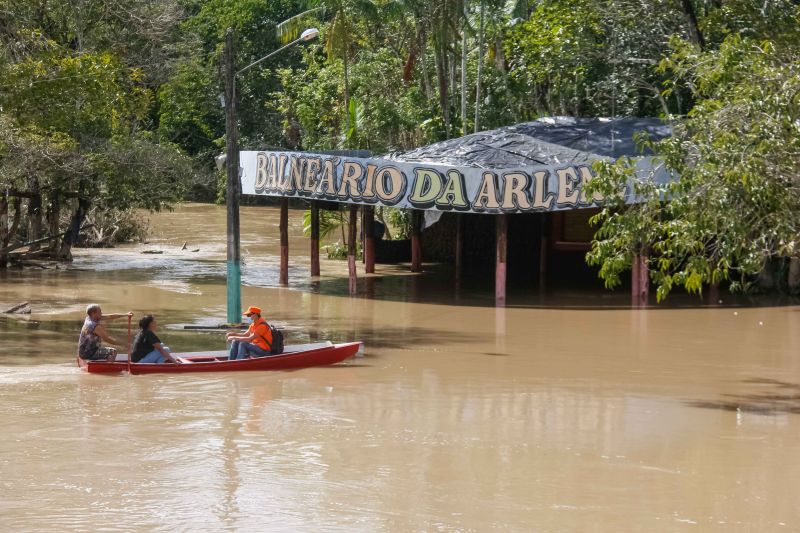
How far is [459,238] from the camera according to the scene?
3372 cm

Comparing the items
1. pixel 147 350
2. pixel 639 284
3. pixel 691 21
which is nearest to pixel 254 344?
pixel 147 350

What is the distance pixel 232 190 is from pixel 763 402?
10.8m

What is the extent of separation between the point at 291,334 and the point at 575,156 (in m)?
8.12

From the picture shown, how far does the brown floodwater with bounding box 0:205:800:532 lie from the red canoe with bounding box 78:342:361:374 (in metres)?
0.18

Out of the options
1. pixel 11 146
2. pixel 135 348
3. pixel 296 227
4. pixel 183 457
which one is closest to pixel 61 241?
pixel 11 146

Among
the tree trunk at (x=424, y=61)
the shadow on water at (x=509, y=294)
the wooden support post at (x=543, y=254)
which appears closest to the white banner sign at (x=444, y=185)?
the shadow on water at (x=509, y=294)

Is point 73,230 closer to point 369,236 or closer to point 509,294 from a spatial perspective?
point 369,236

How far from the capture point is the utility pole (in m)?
21.5

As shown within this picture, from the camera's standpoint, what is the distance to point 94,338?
16.8m

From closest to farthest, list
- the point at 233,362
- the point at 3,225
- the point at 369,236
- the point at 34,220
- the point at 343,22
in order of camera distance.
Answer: the point at 233,362, the point at 369,236, the point at 3,225, the point at 34,220, the point at 343,22

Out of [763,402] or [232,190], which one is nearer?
[763,402]

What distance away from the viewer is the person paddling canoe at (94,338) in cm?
1656

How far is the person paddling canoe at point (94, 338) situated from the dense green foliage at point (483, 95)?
720cm

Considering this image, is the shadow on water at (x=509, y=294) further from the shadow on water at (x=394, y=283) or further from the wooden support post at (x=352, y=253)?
the wooden support post at (x=352, y=253)
